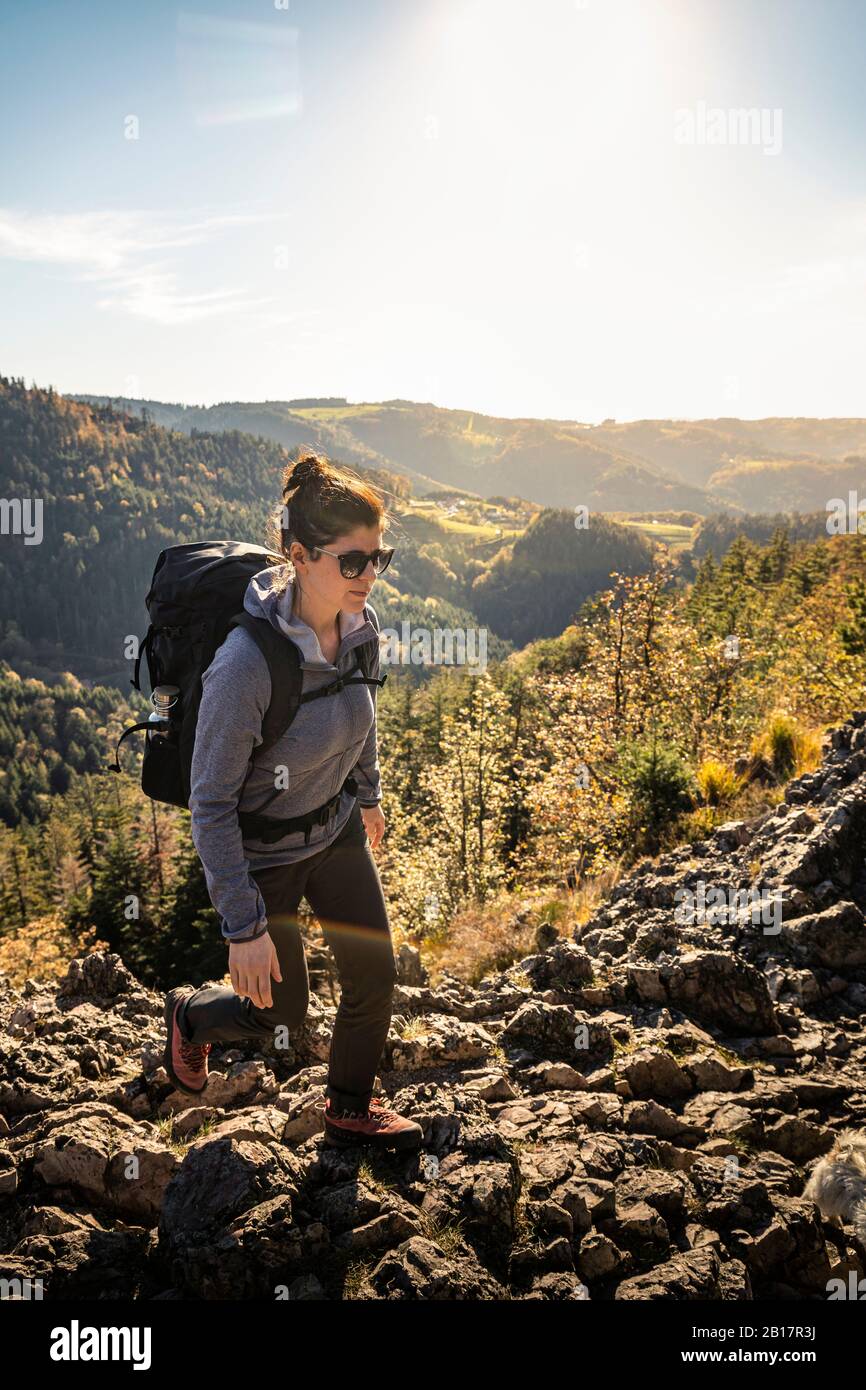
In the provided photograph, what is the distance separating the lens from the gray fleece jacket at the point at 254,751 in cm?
269

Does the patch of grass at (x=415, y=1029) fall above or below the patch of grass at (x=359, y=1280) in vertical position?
below

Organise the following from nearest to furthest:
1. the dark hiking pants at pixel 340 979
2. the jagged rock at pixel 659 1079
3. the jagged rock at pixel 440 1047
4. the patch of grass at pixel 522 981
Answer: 1. the dark hiking pants at pixel 340 979
2. the jagged rock at pixel 659 1079
3. the jagged rock at pixel 440 1047
4. the patch of grass at pixel 522 981

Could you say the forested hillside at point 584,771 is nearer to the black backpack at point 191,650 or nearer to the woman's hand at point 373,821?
the woman's hand at point 373,821

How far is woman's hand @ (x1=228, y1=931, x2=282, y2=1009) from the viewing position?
280 cm

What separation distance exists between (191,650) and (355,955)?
5.07 ft

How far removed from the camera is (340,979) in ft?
10.9

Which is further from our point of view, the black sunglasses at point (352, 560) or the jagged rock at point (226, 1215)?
the black sunglasses at point (352, 560)

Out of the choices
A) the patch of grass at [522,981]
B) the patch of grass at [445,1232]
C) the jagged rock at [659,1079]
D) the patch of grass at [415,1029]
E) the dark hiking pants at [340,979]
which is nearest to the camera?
the patch of grass at [445,1232]

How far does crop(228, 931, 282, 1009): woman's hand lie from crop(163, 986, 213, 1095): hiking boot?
33.9 inches

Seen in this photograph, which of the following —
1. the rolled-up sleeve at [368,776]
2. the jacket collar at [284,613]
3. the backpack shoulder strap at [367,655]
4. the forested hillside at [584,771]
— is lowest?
the forested hillside at [584,771]

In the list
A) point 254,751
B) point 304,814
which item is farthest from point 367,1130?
point 254,751

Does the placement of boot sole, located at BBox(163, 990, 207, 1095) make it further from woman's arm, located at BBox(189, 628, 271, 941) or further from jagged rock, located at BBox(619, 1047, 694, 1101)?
jagged rock, located at BBox(619, 1047, 694, 1101)

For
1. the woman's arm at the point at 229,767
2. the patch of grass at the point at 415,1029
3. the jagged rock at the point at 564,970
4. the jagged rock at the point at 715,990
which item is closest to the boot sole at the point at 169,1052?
the woman's arm at the point at 229,767

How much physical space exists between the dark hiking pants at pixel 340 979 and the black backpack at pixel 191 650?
708mm
